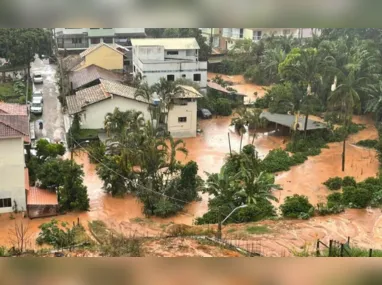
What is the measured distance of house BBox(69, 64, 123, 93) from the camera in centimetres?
776

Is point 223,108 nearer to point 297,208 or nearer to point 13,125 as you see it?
point 297,208

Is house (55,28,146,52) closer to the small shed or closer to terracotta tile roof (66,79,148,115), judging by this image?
terracotta tile roof (66,79,148,115)

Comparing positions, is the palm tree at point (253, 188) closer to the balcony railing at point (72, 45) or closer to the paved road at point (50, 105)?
the paved road at point (50, 105)

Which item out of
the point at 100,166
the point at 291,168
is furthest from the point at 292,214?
the point at 100,166

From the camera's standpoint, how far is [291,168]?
20.2ft

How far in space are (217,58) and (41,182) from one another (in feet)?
21.2

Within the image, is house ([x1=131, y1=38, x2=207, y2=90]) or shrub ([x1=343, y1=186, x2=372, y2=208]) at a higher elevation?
house ([x1=131, y1=38, x2=207, y2=90])

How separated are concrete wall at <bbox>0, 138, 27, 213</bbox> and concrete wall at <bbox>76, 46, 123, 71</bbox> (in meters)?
4.26

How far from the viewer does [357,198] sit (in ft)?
16.5

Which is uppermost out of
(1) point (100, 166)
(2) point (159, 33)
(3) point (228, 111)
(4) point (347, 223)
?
(2) point (159, 33)

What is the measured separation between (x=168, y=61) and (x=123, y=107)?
1.51 m

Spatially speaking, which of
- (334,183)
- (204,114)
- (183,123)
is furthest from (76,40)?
(334,183)

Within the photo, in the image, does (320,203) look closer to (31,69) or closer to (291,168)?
(291,168)

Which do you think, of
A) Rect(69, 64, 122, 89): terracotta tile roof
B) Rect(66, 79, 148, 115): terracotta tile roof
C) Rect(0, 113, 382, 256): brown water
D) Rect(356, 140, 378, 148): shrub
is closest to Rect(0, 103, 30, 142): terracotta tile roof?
Rect(0, 113, 382, 256): brown water
